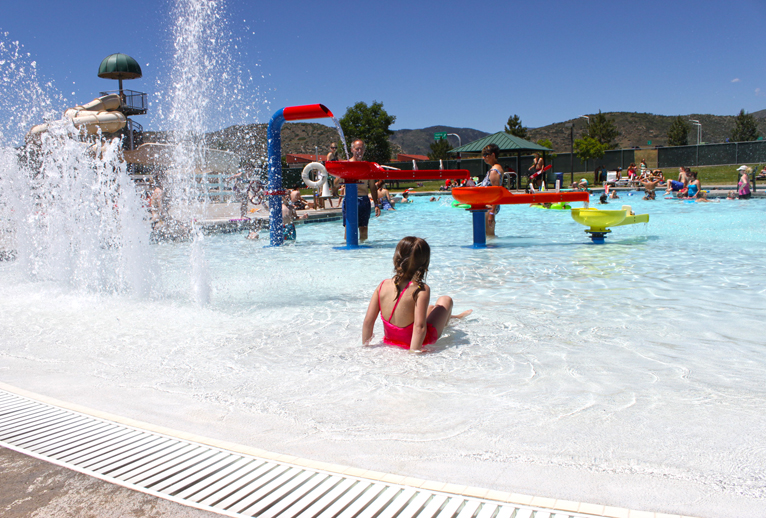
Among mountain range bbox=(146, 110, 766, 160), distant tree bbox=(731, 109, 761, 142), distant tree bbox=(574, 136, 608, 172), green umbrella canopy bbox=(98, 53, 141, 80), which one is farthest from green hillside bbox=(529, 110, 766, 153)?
Result: green umbrella canopy bbox=(98, 53, 141, 80)

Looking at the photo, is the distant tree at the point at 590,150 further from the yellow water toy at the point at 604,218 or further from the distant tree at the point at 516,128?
the yellow water toy at the point at 604,218

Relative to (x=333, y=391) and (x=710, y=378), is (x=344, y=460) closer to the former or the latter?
(x=333, y=391)

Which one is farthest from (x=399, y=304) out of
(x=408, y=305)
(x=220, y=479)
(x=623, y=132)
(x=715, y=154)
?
(x=623, y=132)

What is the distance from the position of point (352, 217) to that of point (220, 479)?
726 cm

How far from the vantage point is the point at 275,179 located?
9.67m

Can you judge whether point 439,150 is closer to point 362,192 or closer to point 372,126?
point 372,126

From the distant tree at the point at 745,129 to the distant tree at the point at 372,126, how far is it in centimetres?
4633

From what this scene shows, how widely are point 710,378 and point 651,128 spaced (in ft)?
400

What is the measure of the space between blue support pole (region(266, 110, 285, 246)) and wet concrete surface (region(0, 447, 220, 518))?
7.81 meters

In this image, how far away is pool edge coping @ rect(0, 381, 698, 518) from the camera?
1714 mm

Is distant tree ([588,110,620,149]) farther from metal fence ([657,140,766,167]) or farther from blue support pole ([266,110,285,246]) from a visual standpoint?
blue support pole ([266,110,285,246])

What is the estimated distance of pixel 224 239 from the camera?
11.7 m

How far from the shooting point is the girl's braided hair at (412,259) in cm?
338

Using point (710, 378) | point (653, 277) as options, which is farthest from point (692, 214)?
point (710, 378)
